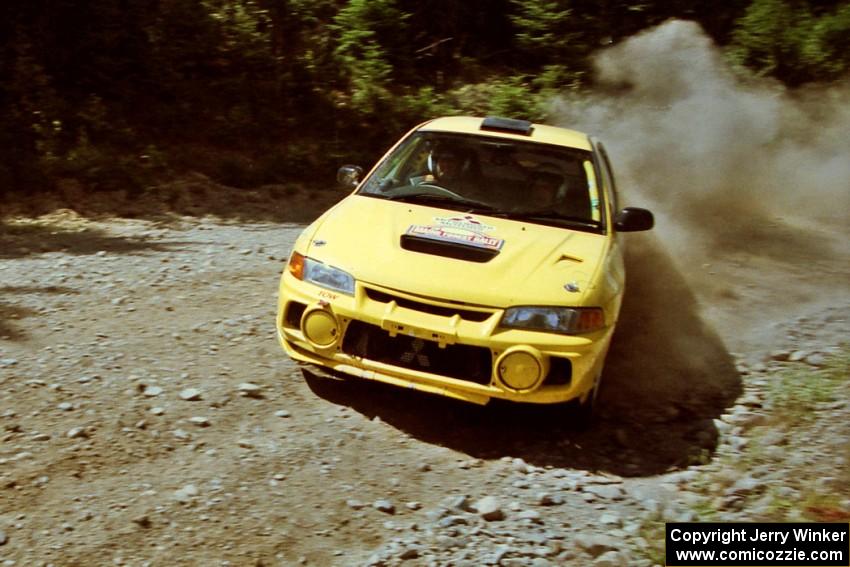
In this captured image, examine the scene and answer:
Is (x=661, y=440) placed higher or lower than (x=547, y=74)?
lower

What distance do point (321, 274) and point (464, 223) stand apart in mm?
1000

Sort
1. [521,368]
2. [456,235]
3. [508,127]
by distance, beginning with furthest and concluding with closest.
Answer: [508,127] → [456,235] → [521,368]

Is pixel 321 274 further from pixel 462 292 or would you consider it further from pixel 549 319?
pixel 549 319

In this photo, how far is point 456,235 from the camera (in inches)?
219

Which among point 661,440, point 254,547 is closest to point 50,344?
point 254,547

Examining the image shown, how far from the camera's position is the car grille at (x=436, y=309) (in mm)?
5031

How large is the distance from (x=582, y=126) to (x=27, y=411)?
11.3 m

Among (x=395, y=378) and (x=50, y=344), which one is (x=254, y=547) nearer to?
(x=395, y=378)

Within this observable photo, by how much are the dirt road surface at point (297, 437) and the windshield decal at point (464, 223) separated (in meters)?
1.06

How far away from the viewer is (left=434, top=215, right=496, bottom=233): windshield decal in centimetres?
571

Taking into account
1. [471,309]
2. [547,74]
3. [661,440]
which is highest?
[547,74]

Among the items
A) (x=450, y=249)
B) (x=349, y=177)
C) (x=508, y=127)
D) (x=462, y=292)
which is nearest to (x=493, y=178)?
(x=508, y=127)

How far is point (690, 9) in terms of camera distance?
17.3 m

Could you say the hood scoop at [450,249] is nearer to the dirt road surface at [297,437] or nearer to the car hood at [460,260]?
the car hood at [460,260]
